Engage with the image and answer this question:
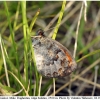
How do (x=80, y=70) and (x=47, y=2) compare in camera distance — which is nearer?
(x=80, y=70)

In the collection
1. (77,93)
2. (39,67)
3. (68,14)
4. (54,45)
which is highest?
(68,14)

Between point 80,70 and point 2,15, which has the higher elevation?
point 2,15

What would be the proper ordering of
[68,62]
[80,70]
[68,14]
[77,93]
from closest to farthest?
[68,62] → [77,93] → [80,70] → [68,14]

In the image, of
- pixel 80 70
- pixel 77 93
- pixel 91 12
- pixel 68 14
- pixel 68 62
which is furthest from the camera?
pixel 91 12

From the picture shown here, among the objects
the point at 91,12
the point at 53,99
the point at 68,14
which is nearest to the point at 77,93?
the point at 53,99

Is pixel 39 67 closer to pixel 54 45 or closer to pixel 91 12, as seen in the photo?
pixel 54 45

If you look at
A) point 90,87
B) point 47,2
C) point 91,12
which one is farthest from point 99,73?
point 47,2

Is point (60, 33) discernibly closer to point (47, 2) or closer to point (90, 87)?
point (47, 2)
